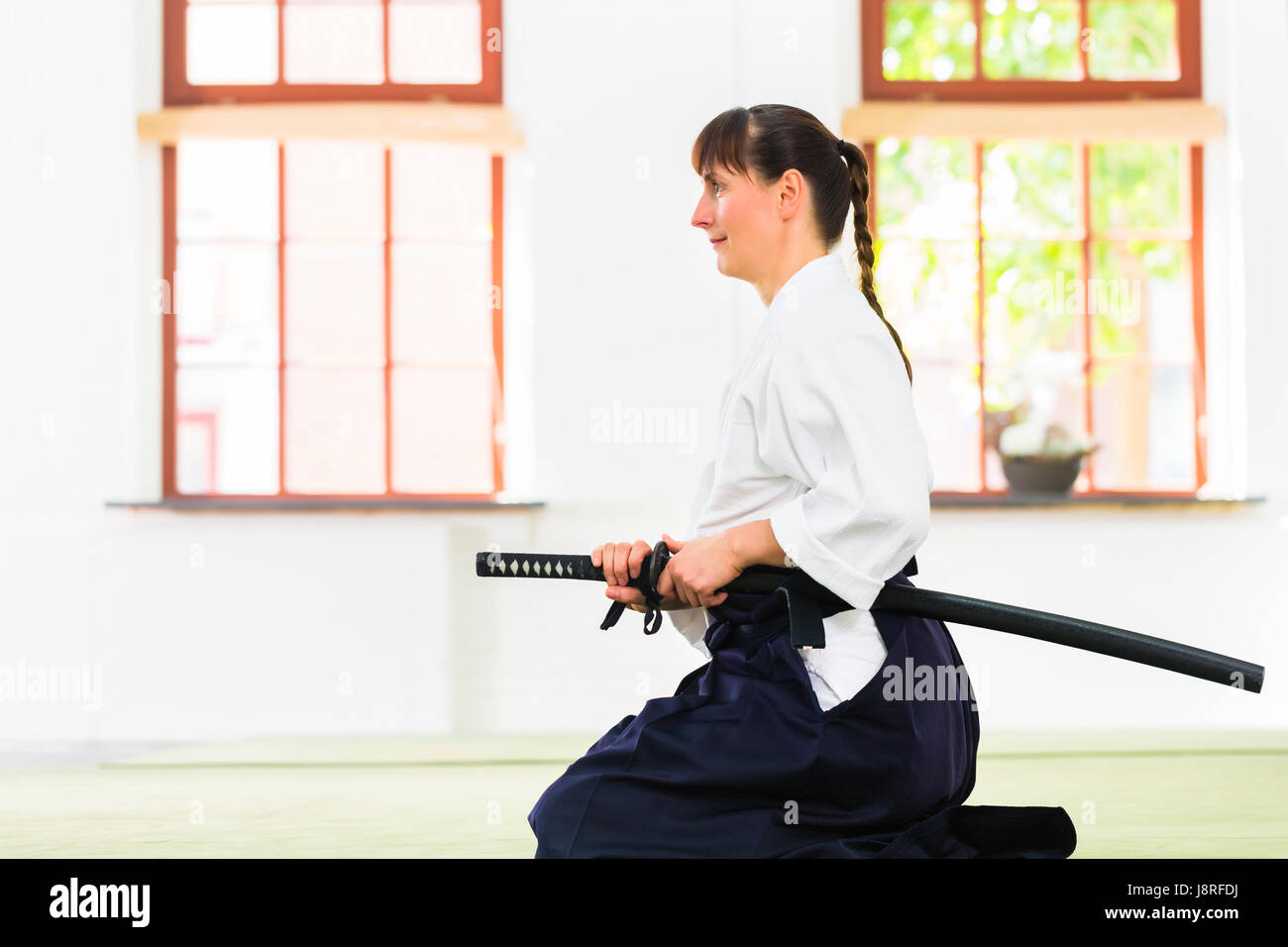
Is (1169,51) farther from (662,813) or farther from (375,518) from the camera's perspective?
(662,813)

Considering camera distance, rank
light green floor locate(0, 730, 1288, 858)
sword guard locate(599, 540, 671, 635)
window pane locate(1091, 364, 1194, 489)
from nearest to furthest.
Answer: sword guard locate(599, 540, 671, 635) < light green floor locate(0, 730, 1288, 858) < window pane locate(1091, 364, 1194, 489)

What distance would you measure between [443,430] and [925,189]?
63.0 inches

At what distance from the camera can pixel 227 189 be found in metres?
3.79

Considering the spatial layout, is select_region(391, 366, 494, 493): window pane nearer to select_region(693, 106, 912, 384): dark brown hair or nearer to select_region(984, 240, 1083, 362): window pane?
select_region(984, 240, 1083, 362): window pane

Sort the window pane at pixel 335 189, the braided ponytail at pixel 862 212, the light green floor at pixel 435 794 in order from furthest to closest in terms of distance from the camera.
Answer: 1. the window pane at pixel 335 189
2. the light green floor at pixel 435 794
3. the braided ponytail at pixel 862 212

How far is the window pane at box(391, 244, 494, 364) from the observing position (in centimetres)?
380

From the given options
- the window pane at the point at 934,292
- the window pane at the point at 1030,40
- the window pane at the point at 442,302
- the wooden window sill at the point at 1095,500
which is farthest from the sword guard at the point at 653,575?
the window pane at the point at 1030,40

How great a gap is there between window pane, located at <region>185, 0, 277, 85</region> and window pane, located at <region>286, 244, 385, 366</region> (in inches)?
20.9

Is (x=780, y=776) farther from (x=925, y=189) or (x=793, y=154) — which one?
(x=925, y=189)

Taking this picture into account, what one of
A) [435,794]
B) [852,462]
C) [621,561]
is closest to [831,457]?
[852,462]


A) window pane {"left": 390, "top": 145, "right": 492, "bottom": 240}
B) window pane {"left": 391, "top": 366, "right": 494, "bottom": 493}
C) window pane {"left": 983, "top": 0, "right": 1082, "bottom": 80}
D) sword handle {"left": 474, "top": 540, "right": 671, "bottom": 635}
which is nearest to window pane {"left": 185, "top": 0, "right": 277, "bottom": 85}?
window pane {"left": 390, "top": 145, "right": 492, "bottom": 240}

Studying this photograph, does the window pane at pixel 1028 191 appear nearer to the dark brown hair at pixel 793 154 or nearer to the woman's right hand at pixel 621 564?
the dark brown hair at pixel 793 154

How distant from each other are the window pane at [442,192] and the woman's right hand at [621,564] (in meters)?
2.48

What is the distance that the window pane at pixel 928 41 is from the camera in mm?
3822
